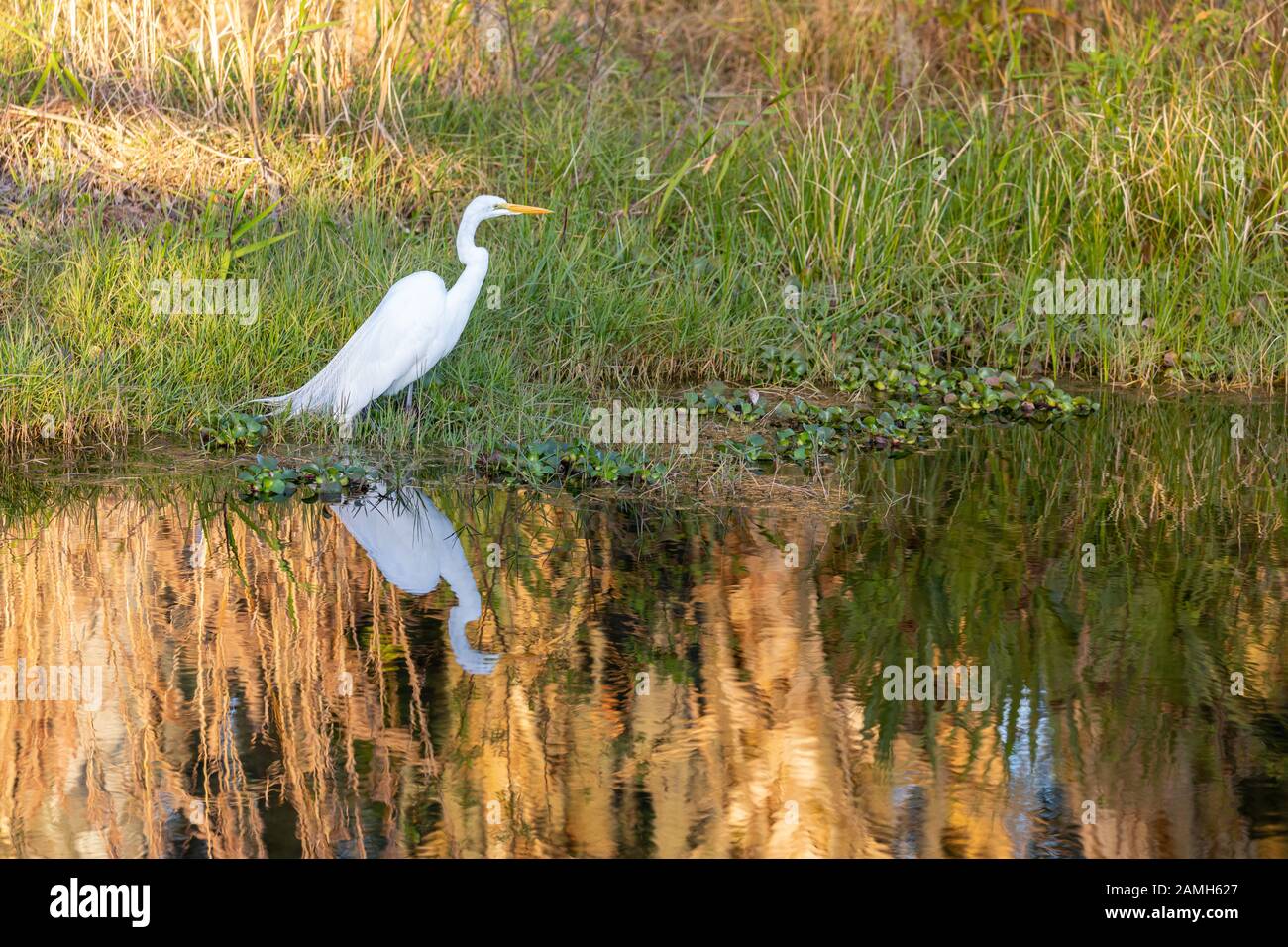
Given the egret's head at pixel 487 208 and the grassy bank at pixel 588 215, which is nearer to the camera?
the egret's head at pixel 487 208

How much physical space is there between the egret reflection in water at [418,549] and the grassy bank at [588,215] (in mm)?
688

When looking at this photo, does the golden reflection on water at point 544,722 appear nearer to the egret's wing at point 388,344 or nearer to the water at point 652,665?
the water at point 652,665

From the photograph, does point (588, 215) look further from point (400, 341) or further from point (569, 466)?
point (569, 466)

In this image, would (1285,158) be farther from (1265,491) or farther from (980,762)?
(980,762)

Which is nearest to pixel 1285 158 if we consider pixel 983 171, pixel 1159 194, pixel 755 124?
pixel 1159 194

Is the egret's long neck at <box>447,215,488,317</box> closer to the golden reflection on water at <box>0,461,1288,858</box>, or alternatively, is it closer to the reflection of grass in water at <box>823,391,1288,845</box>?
the golden reflection on water at <box>0,461,1288,858</box>

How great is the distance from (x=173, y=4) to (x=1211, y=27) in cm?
583

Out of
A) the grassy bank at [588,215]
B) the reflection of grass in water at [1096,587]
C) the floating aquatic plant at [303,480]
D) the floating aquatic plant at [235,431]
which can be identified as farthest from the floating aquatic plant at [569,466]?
the floating aquatic plant at [235,431]

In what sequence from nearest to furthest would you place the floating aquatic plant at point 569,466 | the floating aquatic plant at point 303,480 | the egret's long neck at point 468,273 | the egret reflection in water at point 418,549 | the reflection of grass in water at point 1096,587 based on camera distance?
the reflection of grass in water at point 1096,587 < the egret reflection in water at point 418,549 < the floating aquatic plant at point 303,480 < the floating aquatic plant at point 569,466 < the egret's long neck at point 468,273

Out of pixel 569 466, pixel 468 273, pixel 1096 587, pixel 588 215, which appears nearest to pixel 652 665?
pixel 1096 587

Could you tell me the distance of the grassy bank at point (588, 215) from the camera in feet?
23.2

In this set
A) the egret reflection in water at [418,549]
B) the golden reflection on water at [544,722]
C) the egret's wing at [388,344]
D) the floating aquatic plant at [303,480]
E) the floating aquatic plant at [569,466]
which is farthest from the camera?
the egret's wing at [388,344]

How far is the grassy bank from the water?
1048 mm

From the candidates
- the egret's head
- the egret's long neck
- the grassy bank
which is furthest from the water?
the egret's head
